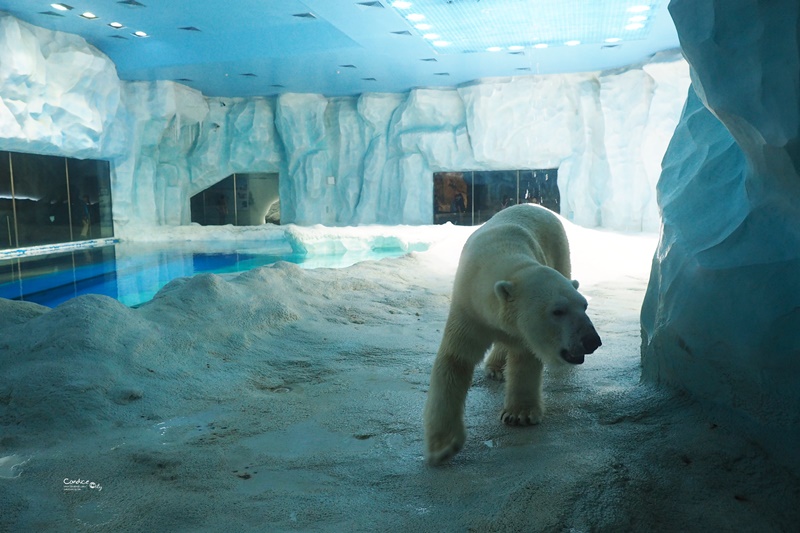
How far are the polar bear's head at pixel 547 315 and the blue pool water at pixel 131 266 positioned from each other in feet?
20.3

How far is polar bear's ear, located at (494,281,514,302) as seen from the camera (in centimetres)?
217

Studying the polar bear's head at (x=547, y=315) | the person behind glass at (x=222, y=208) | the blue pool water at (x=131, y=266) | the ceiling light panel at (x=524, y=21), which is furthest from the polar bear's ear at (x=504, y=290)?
the person behind glass at (x=222, y=208)

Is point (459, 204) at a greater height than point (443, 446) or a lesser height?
greater

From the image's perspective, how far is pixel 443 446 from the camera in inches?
85.5

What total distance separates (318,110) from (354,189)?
2.65m

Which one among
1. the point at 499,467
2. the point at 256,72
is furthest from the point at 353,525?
the point at 256,72

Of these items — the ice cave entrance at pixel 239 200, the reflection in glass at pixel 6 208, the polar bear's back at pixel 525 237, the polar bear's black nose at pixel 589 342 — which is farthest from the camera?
the ice cave entrance at pixel 239 200

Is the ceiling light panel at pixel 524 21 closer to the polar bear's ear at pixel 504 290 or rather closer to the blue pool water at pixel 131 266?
the blue pool water at pixel 131 266

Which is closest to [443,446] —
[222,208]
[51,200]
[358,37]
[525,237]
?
[525,237]

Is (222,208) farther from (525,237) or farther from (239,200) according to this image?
(525,237)

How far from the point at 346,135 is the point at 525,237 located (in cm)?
1608

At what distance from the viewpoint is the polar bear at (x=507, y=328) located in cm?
207

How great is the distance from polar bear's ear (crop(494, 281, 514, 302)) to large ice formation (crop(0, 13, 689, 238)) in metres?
11.7

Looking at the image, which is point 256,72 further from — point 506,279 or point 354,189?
point 506,279
